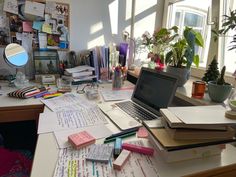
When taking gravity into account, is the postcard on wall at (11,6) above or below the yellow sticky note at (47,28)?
above

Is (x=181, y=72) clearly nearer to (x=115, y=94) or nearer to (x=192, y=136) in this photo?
(x=115, y=94)

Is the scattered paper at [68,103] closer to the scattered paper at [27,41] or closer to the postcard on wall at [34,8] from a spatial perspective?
the scattered paper at [27,41]

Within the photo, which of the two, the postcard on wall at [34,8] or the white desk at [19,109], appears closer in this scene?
the white desk at [19,109]

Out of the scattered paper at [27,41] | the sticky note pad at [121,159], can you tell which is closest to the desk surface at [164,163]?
the sticky note pad at [121,159]

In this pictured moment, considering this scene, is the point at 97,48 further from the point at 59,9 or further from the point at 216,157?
the point at 216,157

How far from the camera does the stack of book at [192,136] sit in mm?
702

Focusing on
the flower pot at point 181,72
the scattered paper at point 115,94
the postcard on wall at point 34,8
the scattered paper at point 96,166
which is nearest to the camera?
the scattered paper at point 96,166

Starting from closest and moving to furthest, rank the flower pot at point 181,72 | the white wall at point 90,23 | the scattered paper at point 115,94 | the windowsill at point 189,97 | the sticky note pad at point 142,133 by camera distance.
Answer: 1. the sticky note pad at point 142,133
2. the windowsill at point 189,97
3. the flower pot at point 181,72
4. the scattered paper at point 115,94
5. the white wall at point 90,23

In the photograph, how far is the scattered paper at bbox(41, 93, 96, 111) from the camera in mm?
1156

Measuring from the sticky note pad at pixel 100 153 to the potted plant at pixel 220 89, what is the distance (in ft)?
1.95

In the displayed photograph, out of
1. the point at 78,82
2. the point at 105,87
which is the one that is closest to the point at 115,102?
the point at 105,87

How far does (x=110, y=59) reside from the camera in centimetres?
179

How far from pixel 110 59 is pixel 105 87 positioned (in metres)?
0.30

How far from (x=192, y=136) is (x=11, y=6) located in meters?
1.60
